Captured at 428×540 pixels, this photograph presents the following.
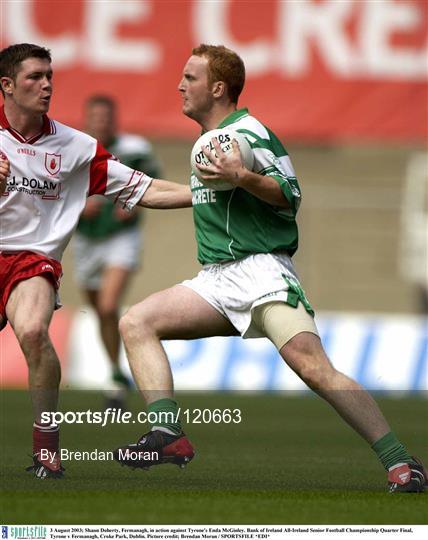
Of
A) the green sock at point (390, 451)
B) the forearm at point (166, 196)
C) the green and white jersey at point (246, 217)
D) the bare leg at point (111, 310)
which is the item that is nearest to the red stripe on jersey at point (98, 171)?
the forearm at point (166, 196)

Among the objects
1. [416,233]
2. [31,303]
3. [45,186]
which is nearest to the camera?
[31,303]

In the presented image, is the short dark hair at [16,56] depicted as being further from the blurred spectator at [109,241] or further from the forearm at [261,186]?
the blurred spectator at [109,241]

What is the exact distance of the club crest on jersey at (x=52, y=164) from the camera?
25.0 ft

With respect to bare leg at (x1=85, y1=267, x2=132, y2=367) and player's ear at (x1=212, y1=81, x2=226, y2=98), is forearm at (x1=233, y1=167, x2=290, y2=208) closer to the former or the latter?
player's ear at (x1=212, y1=81, x2=226, y2=98)

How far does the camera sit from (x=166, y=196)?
313 inches

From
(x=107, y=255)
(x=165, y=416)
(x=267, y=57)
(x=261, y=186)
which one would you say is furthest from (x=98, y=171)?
(x=267, y=57)

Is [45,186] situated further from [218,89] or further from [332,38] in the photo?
[332,38]

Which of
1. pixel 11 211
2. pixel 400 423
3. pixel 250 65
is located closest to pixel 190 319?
pixel 11 211

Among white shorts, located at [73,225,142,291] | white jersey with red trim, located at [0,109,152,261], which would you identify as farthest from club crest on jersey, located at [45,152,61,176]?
white shorts, located at [73,225,142,291]

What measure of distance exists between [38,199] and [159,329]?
0.95 m

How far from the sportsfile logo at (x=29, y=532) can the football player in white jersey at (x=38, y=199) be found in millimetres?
1480

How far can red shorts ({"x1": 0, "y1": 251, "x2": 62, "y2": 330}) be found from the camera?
7484 millimetres

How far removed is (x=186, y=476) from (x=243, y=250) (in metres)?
1.14

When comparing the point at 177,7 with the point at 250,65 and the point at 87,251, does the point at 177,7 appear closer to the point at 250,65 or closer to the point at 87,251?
the point at 250,65
